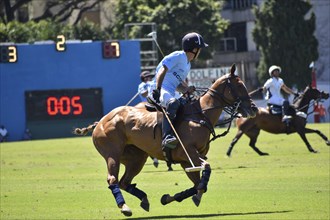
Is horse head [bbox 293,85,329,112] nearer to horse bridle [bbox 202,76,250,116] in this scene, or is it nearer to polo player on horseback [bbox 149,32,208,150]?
horse bridle [bbox 202,76,250,116]

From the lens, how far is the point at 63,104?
4803 centimetres

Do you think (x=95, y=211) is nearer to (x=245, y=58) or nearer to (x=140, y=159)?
(x=140, y=159)

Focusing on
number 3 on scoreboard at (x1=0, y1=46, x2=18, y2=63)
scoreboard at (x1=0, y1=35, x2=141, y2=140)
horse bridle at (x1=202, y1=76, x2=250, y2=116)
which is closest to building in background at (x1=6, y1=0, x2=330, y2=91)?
scoreboard at (x1=0, y1=35, x2=141, y2=140)

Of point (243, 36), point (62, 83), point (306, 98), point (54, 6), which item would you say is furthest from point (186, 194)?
point (54, 6)

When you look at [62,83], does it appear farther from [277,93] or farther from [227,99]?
[227,99]

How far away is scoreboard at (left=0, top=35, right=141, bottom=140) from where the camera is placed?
48000 millimetres

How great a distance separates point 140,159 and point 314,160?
10.5 m

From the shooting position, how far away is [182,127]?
16547 mm

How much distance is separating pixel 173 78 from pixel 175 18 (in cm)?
5056

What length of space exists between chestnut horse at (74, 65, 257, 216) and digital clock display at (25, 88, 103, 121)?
29.4 meters

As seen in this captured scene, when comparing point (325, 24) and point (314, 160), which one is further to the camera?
point (325, 24)

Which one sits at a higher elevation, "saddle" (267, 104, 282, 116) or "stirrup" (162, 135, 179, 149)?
"stirrup" (162, 135, 179, 149)

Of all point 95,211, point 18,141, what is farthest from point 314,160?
point 18,141

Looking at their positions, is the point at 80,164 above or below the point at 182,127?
below
